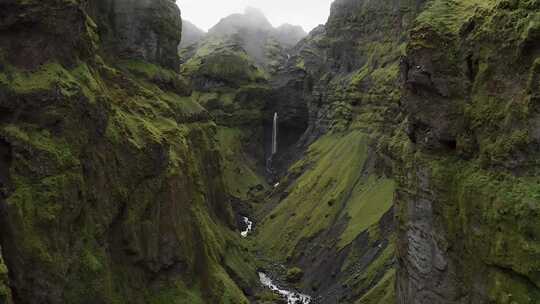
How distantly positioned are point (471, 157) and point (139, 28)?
52.2m

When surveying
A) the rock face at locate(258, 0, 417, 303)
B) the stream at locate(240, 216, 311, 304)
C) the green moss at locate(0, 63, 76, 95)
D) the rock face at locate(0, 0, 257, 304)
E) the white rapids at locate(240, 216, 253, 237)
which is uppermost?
the green moss at locate(0, 63, 76, 95)

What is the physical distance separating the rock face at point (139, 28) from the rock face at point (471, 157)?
40750 millimetres

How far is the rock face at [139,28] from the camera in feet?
225

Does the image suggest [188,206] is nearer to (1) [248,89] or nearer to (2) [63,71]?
(2) [63,71]

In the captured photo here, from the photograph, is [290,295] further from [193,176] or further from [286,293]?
[193,176]

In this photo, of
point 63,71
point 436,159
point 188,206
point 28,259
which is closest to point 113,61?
point 188,206

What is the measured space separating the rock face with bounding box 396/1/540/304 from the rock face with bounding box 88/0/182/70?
40.7 meters

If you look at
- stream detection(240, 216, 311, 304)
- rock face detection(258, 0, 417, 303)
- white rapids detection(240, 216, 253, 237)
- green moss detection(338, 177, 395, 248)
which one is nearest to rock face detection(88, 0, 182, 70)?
stream detection(240, 216, 311, 304)

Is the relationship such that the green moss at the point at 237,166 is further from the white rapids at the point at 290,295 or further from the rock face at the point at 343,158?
the white rapids at the point at 290,295

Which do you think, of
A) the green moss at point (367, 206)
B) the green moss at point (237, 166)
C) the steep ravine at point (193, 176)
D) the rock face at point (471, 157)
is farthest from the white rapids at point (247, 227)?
the rock face at point (471, 157)

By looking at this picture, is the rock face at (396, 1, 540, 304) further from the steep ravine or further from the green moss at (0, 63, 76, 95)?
the green moss at (0, 63, 76, 95)

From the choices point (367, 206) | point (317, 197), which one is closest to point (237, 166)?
point (317, 197)

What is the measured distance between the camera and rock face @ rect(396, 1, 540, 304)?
31203 millimetres

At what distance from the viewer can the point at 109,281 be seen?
143ft
